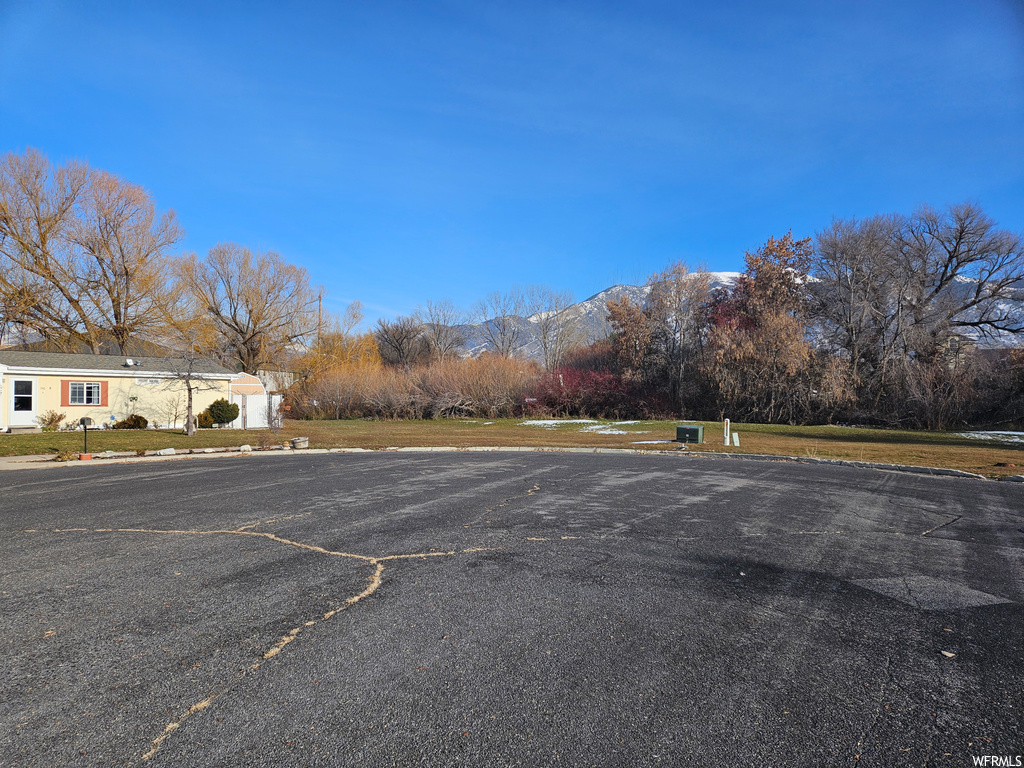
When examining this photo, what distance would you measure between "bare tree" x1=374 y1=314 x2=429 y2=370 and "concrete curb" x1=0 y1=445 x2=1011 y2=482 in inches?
1908

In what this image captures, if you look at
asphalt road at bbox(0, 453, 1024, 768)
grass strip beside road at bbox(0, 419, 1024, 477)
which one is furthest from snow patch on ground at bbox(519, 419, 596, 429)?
asphalt road at bbox(0, 453, 1024, 768)

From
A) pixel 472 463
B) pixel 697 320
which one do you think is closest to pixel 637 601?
pixel 472 463

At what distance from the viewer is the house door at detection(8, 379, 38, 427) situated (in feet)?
81.6

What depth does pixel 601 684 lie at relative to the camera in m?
3.12

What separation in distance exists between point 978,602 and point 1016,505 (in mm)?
5879

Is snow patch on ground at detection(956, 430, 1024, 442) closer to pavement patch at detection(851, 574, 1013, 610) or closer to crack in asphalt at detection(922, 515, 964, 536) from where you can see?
crack in asphalt at detection(922, 515, 964, 536)

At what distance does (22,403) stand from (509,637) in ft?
102

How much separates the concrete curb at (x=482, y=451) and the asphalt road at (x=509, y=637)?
579 cm

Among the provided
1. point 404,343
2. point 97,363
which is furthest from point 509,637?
point 404,343

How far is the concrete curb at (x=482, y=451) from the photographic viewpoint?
13.0 m

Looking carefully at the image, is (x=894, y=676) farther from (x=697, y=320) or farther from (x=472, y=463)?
(x=697, y=320)

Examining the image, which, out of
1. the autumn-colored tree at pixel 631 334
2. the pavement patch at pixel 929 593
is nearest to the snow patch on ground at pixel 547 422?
the autumn-colored tree at pixel 631 334

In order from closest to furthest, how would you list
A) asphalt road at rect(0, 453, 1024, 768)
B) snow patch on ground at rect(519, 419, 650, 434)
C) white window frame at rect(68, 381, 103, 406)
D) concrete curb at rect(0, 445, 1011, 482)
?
asphalt road at rect(0, 453, 1024, 768) → concrete curb at rect(0, 445, 1011, 482) → white window frame at rect(68, 381, 103, 406) → snow patch on ground at rect(519, 419, 650, 434)

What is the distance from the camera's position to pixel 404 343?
6644 centimetres
